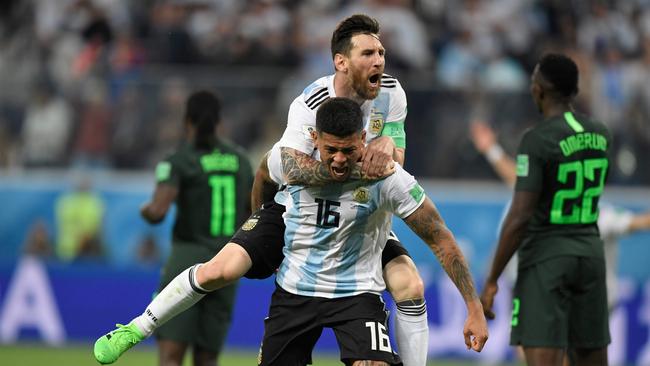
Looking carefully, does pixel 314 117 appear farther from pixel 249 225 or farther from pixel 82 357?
pixel 82 357

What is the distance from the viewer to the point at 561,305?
25.7ft

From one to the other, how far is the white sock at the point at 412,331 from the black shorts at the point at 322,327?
0.18 metres

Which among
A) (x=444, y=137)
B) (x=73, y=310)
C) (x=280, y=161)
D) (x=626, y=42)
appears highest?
(x=626, y=42)

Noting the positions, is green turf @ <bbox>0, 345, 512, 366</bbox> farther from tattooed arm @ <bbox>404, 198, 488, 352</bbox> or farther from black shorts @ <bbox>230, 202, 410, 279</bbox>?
tattooed arm @ <bbox>404, 198, 488, 352</bbox>

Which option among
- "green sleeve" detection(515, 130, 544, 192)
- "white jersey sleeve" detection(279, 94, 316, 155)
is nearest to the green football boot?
"white jersey sleeve" detection(279, 94, 316, 155)

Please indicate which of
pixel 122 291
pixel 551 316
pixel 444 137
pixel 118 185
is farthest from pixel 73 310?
pixel 551 316

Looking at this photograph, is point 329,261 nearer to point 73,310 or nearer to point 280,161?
point 280,161

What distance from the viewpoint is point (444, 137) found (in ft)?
46.1

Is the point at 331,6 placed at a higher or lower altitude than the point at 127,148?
higher

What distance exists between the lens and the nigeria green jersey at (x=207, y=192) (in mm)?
9359

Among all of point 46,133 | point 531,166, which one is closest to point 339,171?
point 531,166

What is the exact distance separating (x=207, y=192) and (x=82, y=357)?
172 inches

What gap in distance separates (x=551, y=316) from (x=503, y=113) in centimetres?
652

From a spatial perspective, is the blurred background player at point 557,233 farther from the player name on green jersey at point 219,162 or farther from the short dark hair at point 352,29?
the player name on green jersey at point 219,162
